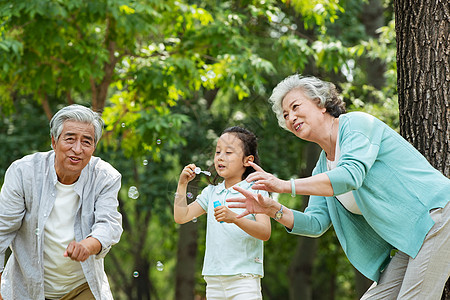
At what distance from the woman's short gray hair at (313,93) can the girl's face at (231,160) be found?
43 cm

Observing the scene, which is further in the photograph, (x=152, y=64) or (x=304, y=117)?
(x=152, y=64)

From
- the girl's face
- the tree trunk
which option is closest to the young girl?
the girl's face

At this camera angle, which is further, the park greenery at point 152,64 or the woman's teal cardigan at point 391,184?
the park greenery at point 152,64

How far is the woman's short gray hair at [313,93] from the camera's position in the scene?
3098 millimetres

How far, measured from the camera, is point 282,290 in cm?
1923

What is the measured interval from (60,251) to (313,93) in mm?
1521

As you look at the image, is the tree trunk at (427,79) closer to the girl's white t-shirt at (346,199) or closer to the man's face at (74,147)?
the girl's white t-shirt at (346,199)

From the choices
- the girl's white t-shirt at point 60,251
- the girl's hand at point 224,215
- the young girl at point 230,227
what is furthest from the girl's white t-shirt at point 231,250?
the girl's white t-shirt at point 60,251

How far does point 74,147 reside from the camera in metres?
3.14

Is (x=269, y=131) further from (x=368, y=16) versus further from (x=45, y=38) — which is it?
(x=45, y=38)

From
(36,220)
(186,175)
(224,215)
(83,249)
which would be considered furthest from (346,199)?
(36,220)

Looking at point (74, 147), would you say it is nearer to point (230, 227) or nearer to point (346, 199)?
point (230, 227)

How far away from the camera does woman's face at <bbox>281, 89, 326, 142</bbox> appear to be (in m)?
3.04

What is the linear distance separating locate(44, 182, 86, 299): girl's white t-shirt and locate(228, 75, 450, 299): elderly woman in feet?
2.92
